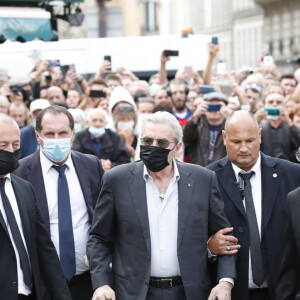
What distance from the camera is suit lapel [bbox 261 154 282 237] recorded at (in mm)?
6293

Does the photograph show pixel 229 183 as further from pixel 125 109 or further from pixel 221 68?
pixel 221 68

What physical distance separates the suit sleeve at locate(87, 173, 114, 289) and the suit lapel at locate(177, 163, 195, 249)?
17.1 inches

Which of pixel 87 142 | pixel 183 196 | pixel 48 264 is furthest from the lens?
pixel 87 142

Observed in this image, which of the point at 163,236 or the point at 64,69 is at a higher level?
the point at 64,69

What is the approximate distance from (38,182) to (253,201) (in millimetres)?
1538

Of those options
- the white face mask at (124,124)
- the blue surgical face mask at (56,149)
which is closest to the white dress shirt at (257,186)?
the blue surgical face mask at (56,149)

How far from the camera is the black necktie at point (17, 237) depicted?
5715 mm

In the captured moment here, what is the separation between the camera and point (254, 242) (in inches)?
246

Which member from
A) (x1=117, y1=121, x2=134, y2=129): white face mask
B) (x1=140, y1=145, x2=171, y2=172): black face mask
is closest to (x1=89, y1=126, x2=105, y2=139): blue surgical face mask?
(x1=117, y1=121, x2=134, y2=129): white face mask

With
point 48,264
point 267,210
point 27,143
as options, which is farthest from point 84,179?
point 27,143

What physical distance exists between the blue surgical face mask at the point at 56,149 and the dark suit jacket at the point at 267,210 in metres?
1.08

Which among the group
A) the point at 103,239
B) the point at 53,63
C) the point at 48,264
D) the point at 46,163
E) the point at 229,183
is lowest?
the point at 48,264

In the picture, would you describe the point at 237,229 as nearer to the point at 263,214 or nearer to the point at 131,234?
the point at 263,214

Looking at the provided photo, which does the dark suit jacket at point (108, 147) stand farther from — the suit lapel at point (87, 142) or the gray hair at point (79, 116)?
the gray hair at point (79, 116)
